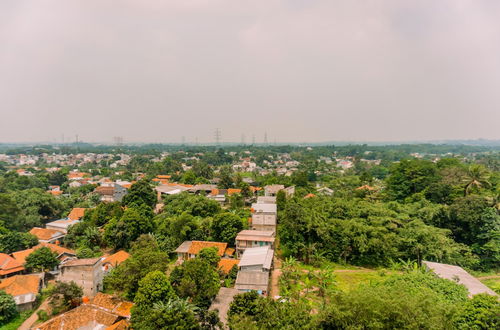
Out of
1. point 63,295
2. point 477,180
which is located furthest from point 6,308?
point 477,180

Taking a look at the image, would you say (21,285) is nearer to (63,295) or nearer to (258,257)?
(63,295)

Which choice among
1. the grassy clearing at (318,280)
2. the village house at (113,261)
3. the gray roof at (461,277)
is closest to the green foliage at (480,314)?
the gray roof at (461,277)

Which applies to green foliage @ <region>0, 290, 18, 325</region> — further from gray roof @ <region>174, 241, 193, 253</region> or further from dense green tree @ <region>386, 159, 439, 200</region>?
dense green tree @ <region>386, 159, 439, 200</region>

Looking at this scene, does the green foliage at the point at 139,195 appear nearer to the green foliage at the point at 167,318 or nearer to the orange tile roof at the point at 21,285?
the orange tile roof at the point at 21,285

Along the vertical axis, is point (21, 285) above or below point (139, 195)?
below

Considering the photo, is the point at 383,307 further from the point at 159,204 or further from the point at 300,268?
the point at 159,204

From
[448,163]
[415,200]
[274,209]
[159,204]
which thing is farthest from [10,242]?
[448,163]

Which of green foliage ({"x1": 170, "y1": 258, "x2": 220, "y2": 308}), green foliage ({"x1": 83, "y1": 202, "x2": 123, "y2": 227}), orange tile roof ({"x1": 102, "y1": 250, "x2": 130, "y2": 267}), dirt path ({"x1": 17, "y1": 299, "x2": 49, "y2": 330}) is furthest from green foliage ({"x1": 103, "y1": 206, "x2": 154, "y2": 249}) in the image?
green foliage ({"x1": 170, "y1": 258, "x2": 220, "y2": 308})
